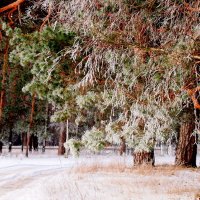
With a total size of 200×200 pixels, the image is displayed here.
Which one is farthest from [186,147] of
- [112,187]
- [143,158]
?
[112,187]

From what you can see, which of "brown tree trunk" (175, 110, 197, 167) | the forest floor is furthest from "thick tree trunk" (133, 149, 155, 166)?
the forest floor

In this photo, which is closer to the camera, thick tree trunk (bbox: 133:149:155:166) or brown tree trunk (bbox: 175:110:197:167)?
brown tree trunk (bbox: 175:110:197:167)

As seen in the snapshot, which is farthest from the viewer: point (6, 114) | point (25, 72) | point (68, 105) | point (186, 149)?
point (6, 114)

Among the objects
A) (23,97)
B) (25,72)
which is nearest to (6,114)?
(23,97)

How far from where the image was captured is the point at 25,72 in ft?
96.6

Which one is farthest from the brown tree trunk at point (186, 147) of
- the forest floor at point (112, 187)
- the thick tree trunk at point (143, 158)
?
the forest floor at point (112, 187)

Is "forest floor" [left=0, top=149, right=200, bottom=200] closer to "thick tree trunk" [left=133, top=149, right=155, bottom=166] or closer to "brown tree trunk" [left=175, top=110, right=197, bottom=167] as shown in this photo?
"thick tree trunk" [left=133, top=149, right=155, bottom=166]

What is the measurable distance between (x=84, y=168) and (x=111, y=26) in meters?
6.80

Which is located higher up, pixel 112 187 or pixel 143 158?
pixel 143 158

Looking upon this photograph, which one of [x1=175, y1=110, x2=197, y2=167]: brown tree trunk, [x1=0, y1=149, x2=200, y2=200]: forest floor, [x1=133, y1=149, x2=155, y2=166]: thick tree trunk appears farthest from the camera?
[x1=133, y1=149, x2=155, y2=166]: thick tree trunk

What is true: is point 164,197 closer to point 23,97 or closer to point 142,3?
point 142,3

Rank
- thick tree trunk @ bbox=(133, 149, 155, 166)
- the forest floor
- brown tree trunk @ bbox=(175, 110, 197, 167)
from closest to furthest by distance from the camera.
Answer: the forest floor < brown tree trunk @ bbox=(175, 110, 197, 167) < thick tree trunk @ bbox=(133, 149, 155, 166)

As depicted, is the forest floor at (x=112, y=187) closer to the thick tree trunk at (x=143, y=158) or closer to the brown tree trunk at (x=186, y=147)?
the thick tree trunk at (x=143, y=158)

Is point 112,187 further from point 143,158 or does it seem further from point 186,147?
point 186,147
